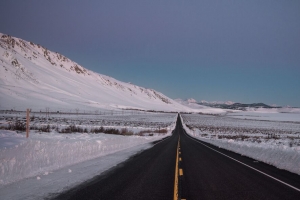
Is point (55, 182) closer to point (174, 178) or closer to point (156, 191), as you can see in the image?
point (156, 191)

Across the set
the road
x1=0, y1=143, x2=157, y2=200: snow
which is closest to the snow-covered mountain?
x1=0, y1=143, x2=157, y2=200: snow

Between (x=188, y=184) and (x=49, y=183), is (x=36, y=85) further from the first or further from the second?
(x=188, y=184)

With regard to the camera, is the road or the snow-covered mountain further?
the snow-covered mountain

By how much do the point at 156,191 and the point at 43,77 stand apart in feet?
519

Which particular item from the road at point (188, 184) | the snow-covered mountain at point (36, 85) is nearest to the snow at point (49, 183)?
the road at point (188, 184)

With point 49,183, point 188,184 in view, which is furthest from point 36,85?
point 188,184

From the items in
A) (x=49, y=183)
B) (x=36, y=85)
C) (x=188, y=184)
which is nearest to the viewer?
(x=49, y=183)

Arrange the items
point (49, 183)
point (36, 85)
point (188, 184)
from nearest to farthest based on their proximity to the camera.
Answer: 1. point (49, 183)
2. point (188, 184)
3. point (36, 85)

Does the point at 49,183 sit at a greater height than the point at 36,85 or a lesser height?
lesser

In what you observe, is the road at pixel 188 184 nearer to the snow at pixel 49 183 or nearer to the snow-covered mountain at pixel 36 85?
the snow at pixel 49 183

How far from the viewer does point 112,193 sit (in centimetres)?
724

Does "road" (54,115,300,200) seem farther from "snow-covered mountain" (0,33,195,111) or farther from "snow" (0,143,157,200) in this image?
"snow-covered mountain" (0,33,195,111)

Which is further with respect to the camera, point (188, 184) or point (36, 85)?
point (36, 85)

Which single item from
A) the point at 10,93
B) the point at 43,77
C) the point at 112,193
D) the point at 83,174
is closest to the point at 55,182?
the point at 83,174
